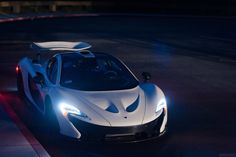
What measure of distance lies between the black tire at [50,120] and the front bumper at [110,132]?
47cm

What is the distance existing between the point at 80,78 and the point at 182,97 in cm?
410

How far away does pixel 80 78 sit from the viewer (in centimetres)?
1012

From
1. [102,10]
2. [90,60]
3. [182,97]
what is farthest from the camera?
[102,10]

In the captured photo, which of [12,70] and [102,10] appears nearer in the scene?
[12,70]

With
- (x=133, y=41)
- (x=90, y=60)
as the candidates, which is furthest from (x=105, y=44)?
(x=90, y=60)

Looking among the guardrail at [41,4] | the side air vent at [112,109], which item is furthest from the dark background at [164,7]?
the side air vent at [112,109]

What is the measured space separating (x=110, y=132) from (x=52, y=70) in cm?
238

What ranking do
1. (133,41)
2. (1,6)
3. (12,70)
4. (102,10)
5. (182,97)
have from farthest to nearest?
(102,10), (1,6), (133,41), (12,70), (182,97)

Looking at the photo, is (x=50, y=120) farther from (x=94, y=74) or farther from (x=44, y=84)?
(x=94, y=74)

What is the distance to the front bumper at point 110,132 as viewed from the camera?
888 centimetres

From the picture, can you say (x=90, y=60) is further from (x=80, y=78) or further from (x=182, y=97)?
(x=182, y=97)

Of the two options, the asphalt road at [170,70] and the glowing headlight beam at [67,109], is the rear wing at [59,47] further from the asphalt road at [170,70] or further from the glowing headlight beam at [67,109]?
the glowing headlight beam at [67,109]

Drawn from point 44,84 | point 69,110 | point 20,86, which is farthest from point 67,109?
point 20,86

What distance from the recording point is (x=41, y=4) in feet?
163
